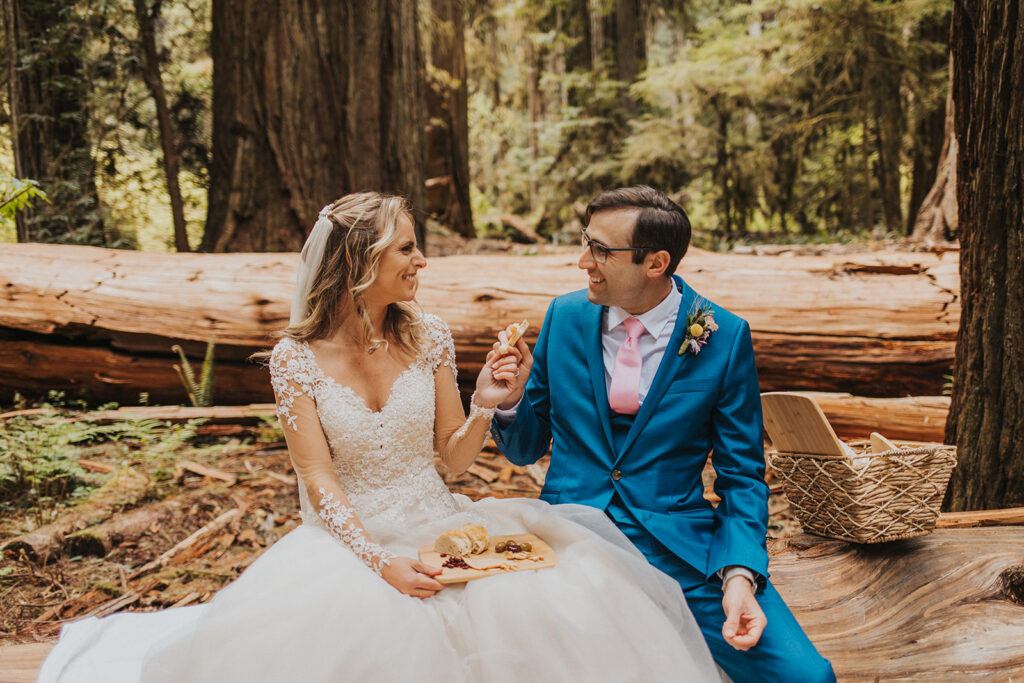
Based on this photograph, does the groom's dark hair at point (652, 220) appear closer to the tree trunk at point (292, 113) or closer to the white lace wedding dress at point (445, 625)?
the white lace wedding dress at point (445, 625)

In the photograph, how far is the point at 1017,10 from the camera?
319cm

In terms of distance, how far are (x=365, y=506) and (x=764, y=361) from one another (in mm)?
3882

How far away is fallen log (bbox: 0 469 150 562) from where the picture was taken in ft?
13.3

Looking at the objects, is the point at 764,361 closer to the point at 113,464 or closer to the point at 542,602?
the point at 542,602

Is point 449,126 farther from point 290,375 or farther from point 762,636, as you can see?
point 762,636

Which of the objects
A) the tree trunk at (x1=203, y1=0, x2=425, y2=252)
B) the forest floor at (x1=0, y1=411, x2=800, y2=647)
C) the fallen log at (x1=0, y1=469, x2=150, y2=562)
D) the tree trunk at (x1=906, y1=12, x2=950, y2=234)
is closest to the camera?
the forest floor at (x1=0, y1=411, x2=800, y2=647)

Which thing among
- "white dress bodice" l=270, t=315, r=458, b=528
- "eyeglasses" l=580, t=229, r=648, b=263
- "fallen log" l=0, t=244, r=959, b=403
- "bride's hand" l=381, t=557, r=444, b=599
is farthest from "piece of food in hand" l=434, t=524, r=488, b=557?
"fallen log" l=0, t=244, r=959, b=403

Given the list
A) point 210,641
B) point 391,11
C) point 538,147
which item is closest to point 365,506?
point 210,641

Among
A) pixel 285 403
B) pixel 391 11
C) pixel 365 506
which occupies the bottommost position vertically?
pixel 365 506

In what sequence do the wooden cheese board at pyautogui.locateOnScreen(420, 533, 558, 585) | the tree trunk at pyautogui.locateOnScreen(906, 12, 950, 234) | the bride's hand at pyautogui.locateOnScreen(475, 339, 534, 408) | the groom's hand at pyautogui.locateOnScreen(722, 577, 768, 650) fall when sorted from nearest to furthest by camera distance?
the groom's hand at pyautogui.locateOnScreen(722, 577, 768, 650), the wooden cheese board at pyautogui.locateOnScreen(420, 533, 558, 585), the bride's hand at pyautogui.locateOnScreen(475, 339, 534, 408), the tree trunk at pyautogui.locateOnScreen(906, 12, 950, 234)

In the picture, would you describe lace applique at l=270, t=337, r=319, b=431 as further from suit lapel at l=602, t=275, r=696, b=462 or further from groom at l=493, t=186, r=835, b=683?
suit lapel at l=602, t=275, r=696, b=462

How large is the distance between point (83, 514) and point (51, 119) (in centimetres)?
553

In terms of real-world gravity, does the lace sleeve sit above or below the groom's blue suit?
above

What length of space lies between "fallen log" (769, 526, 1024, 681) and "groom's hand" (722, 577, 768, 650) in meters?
0.81
